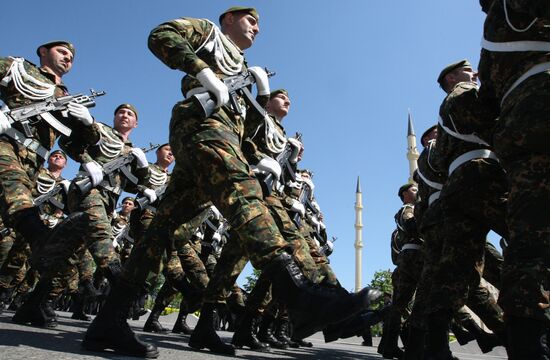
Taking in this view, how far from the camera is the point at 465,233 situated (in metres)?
3.06

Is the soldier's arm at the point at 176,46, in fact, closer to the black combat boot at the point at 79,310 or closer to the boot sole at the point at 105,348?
the boot sole at the point at 105,348

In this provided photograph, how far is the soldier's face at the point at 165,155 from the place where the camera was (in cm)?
771

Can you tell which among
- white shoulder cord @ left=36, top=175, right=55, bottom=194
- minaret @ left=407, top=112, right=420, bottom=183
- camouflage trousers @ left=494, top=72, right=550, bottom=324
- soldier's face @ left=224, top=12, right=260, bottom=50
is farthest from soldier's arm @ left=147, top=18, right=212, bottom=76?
minaret @ left=407, top=112, right=420, bottom=183

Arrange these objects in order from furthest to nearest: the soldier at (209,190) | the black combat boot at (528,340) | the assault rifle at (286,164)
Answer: the assault rifle at (286,164) → the soldier at (209,190) → the black combat boot at (528,340)

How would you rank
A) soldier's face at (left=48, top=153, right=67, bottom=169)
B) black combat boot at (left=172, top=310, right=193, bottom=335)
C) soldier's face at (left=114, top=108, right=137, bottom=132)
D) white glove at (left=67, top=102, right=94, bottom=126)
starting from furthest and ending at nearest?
soldier's face at (left=48, top=153, right=67, bottom=169) → black combat boot at (left=172, top=310, right=193, bottom=335) → soldier's face at (left=114, top=108, right=137, bottom=132) → white glove at (left=67, top=102, right=94, bottom=126)

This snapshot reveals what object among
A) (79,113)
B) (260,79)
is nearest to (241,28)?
(260,79)

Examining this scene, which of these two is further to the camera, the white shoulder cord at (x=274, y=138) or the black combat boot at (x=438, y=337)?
the white shoulder cord at (x=274, y=138)

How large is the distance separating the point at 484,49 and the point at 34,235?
342 cm

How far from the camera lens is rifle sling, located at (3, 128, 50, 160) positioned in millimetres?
4260

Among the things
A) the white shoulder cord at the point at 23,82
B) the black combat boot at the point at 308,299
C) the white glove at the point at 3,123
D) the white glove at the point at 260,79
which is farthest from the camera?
the white shoulder cord at the point at 23,82

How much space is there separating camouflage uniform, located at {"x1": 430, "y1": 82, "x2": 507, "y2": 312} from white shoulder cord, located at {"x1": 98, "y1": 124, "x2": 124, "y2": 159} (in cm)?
401

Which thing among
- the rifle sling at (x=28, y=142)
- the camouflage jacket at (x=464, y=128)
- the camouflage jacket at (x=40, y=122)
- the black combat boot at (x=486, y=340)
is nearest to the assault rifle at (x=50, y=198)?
the camouflage jacket at (x=40, y=122)

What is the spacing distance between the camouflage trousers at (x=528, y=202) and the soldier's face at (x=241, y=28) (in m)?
2.25

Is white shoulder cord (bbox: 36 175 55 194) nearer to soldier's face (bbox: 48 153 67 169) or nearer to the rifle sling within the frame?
soldier's face (bbox: 48 153 67 169)
